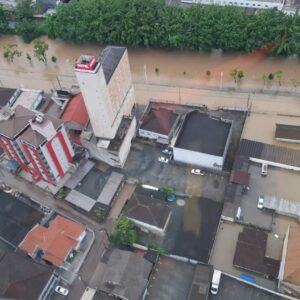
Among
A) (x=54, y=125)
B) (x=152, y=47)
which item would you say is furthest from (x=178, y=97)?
(x=54, y=125)

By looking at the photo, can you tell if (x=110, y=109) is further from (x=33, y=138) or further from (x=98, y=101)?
(x=33, y=138)

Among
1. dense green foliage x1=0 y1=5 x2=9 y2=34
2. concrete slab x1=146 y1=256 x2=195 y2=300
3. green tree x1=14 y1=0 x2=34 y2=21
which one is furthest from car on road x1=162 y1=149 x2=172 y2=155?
dense green foliage x1=0 y1=5 x2=9 y2=34

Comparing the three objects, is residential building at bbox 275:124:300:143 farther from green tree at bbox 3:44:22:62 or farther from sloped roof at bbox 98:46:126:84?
green tree at bbox 3:44:22:62

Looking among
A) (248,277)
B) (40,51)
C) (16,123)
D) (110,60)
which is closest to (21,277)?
(16,123)

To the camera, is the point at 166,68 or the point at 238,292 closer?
the point at 238,292

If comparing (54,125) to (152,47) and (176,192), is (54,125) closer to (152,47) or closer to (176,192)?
(176,192)
